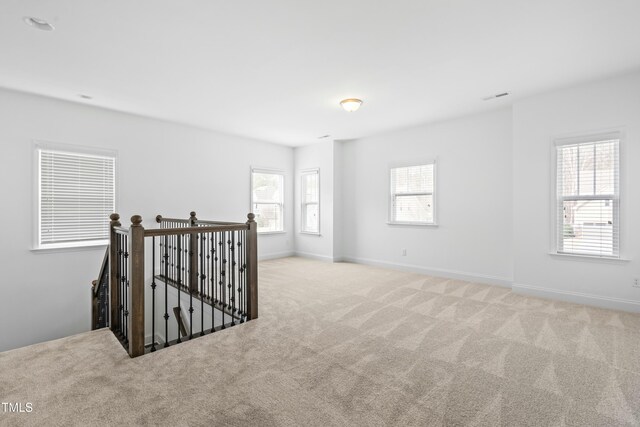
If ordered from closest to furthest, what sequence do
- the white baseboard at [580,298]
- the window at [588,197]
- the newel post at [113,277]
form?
the newel post at [113,277], the white baseboard at [580,298], the window at [588,197]

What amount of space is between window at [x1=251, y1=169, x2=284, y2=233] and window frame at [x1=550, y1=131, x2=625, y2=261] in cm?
519

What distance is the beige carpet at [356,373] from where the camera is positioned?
5.98 ft

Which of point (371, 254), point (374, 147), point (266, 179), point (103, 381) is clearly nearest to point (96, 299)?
point (103, 381)

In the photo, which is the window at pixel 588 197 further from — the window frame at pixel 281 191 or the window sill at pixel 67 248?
the window sill at pixel 67 248

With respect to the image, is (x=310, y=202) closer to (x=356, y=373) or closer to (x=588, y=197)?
(x=588, y=197)

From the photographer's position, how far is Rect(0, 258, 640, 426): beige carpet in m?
1.82

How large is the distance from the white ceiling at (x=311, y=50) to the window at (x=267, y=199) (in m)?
2.49

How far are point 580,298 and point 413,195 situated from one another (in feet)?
9.30

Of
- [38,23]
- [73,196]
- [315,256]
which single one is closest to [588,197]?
[315,256]

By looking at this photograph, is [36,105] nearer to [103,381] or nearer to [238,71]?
[238,71]

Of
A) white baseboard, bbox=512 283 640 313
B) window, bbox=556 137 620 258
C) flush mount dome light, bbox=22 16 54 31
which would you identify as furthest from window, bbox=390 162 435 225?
flush mount dome light, bbox=22 16 54 31

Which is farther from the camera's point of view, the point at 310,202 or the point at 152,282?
the point at 310,202

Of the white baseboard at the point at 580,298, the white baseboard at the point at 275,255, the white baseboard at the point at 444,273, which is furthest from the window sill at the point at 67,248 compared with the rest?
the white baseboard at the point at 580,298

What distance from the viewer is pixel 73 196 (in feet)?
14.9
